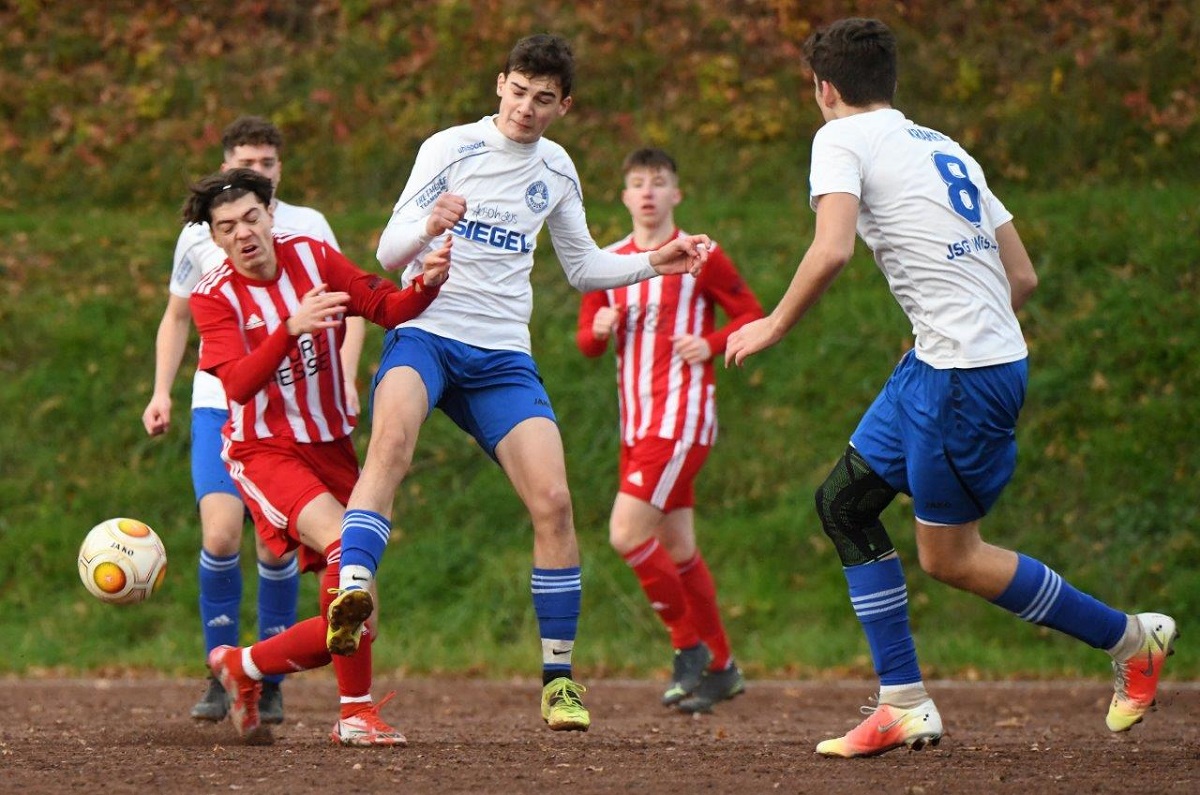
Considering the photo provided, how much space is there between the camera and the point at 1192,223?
12.4 m

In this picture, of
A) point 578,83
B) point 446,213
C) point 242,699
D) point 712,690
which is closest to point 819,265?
point 446,213

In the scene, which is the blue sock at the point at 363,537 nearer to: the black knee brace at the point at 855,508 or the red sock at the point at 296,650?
the red sock at the point at 296,650

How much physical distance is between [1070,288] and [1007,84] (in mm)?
3441

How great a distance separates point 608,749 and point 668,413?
2.70 m

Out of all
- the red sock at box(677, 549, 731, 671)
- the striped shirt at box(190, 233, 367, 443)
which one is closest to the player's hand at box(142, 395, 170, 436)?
the striped shirt at box(190, 233, 367, 443)

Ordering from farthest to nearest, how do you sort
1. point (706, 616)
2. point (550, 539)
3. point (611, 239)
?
point (611, 239)
point (706, 616)
point (550, 539)

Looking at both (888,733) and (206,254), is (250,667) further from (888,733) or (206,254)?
(888,733)

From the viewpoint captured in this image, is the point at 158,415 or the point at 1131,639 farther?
the point at 158,415

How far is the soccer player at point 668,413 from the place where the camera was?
795 centimetres

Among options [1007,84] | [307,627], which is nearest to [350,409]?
[307,627]

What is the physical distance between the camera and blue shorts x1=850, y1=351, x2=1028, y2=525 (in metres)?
5.14

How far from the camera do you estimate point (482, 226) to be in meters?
6.09

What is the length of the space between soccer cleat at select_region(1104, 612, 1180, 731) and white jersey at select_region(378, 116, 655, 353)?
2418 mm

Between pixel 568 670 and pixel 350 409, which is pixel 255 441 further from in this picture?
pixel 568 670
